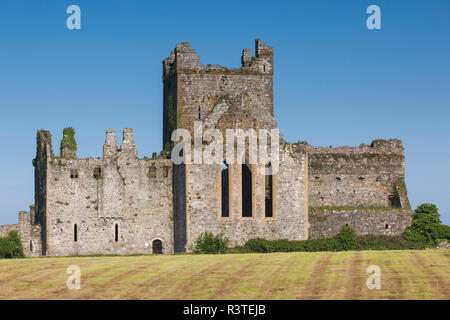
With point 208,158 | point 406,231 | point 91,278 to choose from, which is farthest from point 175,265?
point 406,231

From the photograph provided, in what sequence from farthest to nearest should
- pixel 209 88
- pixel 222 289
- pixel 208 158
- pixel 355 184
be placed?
1. pixel 355 184
2. pixel 209 88
3. pixel 208 158
4. pixel 222 289

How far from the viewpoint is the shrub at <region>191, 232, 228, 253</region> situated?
62.7m

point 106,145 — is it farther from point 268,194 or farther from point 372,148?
point 372,148

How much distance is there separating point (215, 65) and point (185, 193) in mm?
11007

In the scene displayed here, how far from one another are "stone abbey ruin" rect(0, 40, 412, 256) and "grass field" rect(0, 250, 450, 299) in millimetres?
13239

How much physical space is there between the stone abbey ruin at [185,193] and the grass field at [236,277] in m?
13.2

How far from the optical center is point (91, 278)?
42219 millimetres

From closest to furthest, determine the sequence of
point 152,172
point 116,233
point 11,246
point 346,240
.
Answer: point 11,246
point 116,233
point 152,172
point 346,240

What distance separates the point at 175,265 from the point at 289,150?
2053 centimetres

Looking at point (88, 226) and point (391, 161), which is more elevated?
point (391, 161)

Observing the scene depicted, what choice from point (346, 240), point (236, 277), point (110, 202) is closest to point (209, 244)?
point (110, 202)

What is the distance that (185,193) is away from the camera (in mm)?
64312

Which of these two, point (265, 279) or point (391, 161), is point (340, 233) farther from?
point (265, 279)

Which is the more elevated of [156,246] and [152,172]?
[152,172]
